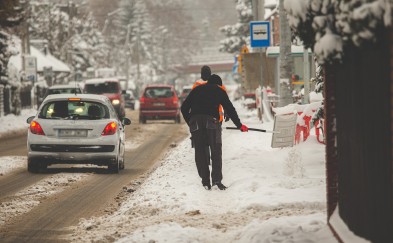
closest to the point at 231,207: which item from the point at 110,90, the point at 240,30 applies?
the point at 110,90

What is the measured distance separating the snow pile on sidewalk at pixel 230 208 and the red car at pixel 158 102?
21381 millimetres

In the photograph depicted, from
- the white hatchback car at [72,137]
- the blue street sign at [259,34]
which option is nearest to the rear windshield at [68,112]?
the white hatchback car at [72,137]

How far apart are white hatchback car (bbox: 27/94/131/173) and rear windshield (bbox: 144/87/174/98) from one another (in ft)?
70.2

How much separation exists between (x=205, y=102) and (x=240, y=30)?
200ft

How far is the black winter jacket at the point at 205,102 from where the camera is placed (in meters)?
13.4

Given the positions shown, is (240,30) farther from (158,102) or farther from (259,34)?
(259,34)

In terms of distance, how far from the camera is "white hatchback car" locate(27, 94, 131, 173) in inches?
662

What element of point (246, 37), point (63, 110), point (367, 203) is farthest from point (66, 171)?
point (246, 37)

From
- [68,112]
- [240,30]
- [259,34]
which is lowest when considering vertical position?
[68,112]

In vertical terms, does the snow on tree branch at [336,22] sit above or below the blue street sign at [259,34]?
below

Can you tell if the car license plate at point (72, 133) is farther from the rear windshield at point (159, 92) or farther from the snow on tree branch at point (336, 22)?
the rear windshield at point (159, 92)

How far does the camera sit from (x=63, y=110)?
56.7 ft

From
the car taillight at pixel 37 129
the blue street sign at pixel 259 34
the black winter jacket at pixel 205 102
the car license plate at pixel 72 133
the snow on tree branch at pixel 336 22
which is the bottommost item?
the car license plate at pixel 72 133

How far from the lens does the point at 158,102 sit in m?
38.6
